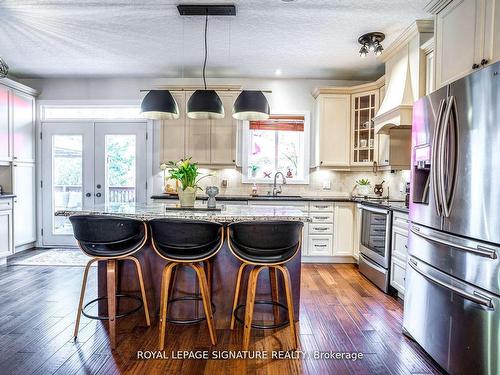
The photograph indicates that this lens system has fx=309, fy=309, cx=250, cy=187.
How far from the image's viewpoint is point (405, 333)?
2441mm

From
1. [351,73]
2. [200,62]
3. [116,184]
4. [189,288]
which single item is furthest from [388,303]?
[116,184]

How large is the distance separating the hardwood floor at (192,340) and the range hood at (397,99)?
190 cm

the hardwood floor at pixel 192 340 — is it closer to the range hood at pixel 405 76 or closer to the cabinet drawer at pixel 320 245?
the cabinet drawer at pixel 320 245

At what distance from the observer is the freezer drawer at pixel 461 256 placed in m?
1.60

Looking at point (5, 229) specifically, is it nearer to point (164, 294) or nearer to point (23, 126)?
point (23, 126)

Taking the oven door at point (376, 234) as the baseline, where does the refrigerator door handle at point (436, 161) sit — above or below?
above

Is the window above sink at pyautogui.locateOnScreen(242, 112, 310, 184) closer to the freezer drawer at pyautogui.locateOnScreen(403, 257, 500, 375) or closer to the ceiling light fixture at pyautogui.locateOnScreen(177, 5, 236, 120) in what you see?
the ceiling light fixture at pyautogui.locateOnScreen(177, 5, 236, 120)

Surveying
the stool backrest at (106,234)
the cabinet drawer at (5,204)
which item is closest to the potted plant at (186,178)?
the stool backrest at (106,234)

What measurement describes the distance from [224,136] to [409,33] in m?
2.68

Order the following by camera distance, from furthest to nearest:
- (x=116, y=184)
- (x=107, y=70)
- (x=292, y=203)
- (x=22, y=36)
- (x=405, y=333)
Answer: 1. (x=116, y=184)
2. (x=107, y=70)
3. (x=292, y=203)
4. (x=22, y=36)
5. (x=405, y=333)

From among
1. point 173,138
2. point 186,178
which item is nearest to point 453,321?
point 186,178

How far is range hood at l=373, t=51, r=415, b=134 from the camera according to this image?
3258 millimetres

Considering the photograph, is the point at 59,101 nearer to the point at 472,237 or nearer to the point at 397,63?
the point at 397,63

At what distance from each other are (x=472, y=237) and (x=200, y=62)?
3886mm
